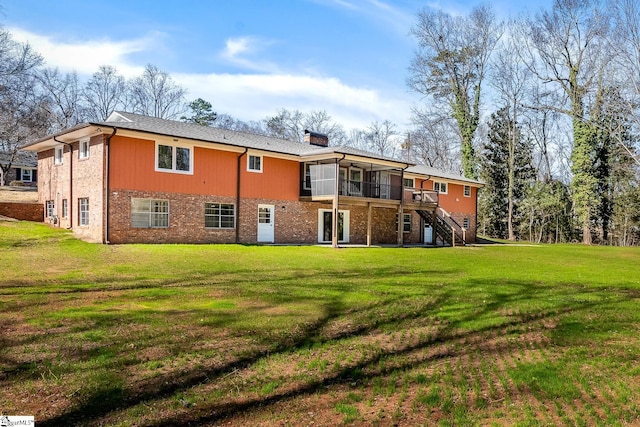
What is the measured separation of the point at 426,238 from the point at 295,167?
11.3m

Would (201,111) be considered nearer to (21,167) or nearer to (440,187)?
(21,167)

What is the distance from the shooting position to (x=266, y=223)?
22.3m

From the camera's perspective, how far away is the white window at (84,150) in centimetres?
1919

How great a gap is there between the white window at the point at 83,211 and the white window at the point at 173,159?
3437 mm

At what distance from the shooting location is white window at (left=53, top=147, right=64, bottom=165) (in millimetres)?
21719

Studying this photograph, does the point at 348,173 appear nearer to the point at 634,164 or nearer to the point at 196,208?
the point at 196,208

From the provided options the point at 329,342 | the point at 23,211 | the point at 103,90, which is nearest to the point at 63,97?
the point at 103,90

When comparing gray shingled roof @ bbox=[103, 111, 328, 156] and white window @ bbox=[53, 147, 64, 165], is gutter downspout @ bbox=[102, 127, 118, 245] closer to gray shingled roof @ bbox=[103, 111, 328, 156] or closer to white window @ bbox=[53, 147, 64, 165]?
gray shingled roof @ bbox=[103, 111, 328, 156]

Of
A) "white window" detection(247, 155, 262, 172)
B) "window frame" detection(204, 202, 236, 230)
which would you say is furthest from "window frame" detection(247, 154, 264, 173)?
"window frame" detection(204, 202, 236, 230)

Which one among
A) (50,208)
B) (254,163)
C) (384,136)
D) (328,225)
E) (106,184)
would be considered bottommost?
(328,225)

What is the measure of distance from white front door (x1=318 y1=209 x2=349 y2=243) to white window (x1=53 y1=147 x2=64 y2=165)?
12723 mm

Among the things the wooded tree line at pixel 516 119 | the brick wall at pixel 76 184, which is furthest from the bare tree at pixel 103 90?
the brick wall at pixel 76 184

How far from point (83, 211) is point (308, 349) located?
16.7 meters

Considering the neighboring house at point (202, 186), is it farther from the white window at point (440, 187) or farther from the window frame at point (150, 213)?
the white window at point (440, 187)
